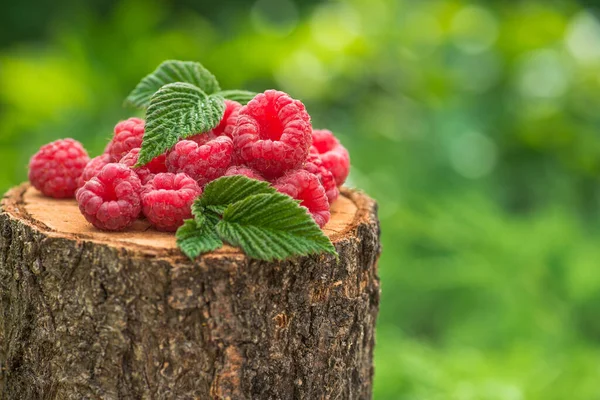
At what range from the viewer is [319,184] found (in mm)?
1456

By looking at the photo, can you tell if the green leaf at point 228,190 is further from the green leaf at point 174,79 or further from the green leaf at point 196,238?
the green leaf at point 174,79

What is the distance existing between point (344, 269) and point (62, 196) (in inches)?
24.3

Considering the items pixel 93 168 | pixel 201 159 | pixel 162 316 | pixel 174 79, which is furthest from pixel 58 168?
pixel 162 316

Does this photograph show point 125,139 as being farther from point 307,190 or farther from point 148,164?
point 307,190

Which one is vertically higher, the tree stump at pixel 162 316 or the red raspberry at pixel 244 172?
the red raspberry at pixel 244 172

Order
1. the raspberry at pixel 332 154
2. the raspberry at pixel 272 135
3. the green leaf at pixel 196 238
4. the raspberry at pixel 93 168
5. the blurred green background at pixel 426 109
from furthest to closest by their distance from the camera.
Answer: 1. the blurred green background at pixel 426 109
2. the raspberry at pixel 332 154
3. the raspberry at pixel 93 168
4. the raspberry at pixel 272 135
5. the green leaf at pixel 196 238

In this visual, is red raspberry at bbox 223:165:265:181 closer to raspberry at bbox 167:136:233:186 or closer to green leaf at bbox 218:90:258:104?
raspberry at bbox 167:136:233:186

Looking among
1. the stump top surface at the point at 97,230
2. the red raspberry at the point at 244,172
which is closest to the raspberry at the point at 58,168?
the stump top surface at the point at 97,230

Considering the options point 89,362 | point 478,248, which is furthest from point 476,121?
point 89,362

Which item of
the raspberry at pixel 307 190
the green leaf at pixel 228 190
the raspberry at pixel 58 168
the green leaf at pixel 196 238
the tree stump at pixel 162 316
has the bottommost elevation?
the tree stump at pixel 162 316

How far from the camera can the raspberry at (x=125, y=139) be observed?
1529 mm

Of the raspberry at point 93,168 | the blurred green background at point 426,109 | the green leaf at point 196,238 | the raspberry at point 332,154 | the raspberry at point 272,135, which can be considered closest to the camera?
the green leaf at point 196,238

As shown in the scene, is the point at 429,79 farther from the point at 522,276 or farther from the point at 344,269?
the point at 344,269

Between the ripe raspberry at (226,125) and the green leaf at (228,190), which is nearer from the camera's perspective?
the green leaf at (228,190)
